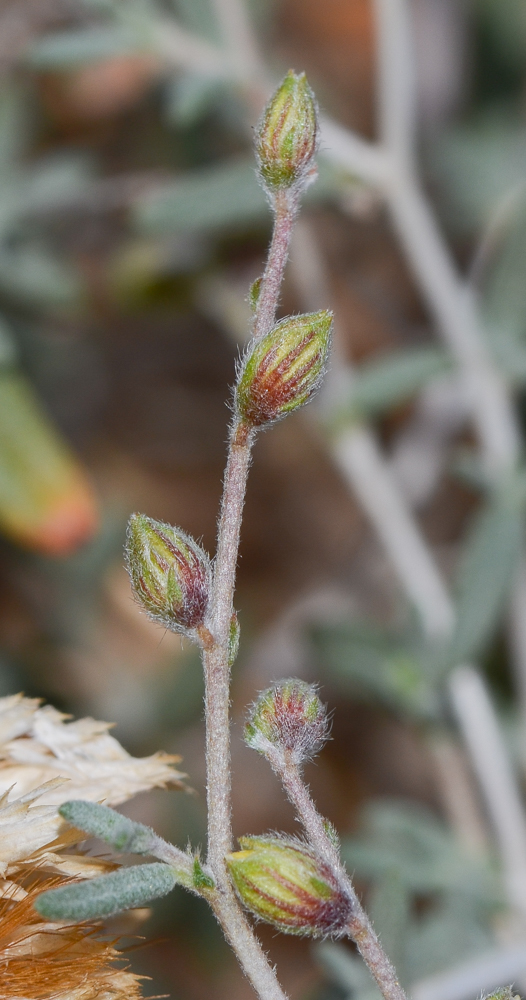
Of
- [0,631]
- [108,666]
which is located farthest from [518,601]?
[0,631]

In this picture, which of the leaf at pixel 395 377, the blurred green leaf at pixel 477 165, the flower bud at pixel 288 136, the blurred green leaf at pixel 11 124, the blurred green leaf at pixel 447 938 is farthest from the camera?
the blurred green leaf at pixel 477 165

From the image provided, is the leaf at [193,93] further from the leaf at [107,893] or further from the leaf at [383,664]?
the leaf at [107,893]

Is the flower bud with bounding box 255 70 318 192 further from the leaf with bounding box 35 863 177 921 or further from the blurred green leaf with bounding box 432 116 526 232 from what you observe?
the blurred green leaf with bounding box 432 116 526 232

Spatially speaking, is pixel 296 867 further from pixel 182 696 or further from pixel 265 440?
pixel 265 440

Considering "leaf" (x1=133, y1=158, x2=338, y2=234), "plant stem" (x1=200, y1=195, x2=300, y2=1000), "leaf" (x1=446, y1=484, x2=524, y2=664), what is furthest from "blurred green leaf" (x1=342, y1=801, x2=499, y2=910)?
"leaf" (x1=133, y1=158, x2=338, y2=234)

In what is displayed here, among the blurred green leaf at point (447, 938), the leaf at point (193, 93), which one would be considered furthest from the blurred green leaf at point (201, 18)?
the blurred green leaf at point (447, 938)

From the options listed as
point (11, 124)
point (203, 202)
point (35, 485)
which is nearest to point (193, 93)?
point (203, 202)
